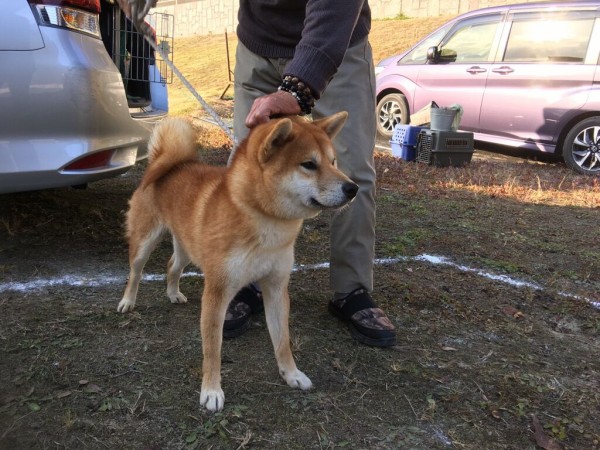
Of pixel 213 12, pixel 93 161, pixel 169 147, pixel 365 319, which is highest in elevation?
pixel 213 12

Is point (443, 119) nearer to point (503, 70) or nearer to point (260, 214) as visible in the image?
point (503, 70)

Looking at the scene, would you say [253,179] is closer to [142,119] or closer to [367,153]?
[367,153]

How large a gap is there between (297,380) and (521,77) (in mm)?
6652

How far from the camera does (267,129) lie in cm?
204

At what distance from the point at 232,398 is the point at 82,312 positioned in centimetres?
107

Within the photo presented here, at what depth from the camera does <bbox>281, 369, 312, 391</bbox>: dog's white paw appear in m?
2.32

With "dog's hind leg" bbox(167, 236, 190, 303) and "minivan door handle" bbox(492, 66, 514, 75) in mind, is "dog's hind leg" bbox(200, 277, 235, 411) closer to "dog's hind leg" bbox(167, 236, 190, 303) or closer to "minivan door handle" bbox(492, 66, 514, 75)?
"dog's hind leg" bbox(167, 236, 190, 303)

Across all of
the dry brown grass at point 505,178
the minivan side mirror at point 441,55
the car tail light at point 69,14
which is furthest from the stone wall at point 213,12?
the car tail light at point 69,14

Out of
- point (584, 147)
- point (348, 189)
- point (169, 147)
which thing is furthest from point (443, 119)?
point (348, 189)

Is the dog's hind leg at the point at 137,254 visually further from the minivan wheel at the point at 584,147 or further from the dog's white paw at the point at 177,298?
the minivan wheel at the point at 584,147

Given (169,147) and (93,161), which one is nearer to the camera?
(169,147)

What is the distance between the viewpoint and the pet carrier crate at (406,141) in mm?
7426

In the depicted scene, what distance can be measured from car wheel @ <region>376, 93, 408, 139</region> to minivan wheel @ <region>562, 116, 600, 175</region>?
2.68 m

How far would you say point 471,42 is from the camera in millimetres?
8438
